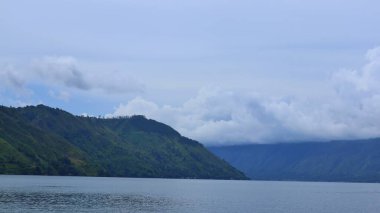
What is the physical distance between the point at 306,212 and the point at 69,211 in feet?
255

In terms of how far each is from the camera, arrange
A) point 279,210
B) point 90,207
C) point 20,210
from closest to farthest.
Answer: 1. point 20,210
2. point 90,207
3. point 279,210

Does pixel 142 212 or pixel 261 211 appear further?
pixel 261 211

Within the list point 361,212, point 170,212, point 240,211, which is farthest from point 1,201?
point 361,212

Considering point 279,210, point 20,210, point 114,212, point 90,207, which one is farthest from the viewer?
point 279,210

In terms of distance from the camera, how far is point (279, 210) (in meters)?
188

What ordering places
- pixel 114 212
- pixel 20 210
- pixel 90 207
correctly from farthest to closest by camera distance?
pixel 90 207 → pixel 114 212 → pixel 20 210

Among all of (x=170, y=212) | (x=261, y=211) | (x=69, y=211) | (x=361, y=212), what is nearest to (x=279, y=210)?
(x=261, y=211)

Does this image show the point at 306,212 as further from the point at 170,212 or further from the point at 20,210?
the point at 20,210

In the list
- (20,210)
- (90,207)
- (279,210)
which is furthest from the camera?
(279,210)

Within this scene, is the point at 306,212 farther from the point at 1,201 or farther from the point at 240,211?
the point at 1,201

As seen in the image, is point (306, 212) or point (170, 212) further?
point (306, 212)

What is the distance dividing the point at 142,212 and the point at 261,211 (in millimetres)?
42006

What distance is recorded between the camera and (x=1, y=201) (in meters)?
174

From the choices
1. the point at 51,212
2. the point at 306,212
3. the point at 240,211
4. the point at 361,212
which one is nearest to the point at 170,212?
the point at 240,211
